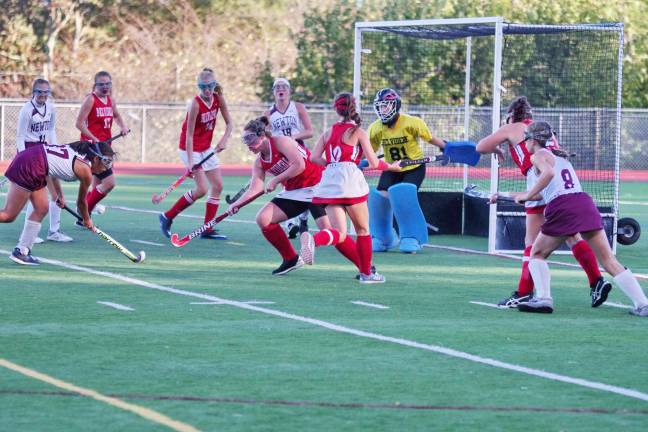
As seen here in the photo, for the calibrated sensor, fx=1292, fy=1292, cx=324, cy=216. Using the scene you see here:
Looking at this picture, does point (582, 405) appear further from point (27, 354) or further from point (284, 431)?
point (27, 354)

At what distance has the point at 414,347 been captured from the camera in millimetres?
8305

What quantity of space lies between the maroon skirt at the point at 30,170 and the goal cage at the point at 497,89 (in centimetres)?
488

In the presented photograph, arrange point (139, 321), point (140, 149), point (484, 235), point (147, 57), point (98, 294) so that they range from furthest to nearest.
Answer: point (147, 57)
point (140, 149)
point (484, 235)
point (98, 294)
point (139, 321)

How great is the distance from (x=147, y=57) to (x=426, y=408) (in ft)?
125

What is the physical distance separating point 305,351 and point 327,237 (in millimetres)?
3259

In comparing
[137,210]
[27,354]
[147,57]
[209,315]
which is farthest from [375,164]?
[147,57]

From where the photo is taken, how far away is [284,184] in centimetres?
1197

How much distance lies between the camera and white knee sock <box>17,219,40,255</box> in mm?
12406

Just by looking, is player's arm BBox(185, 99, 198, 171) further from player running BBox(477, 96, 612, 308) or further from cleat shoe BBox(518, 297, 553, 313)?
cleat shoe BBox(518, 297, 553, 313)

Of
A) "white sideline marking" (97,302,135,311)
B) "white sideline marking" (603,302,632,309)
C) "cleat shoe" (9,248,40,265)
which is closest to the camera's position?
"white sideline marking" (97,302,135,311)

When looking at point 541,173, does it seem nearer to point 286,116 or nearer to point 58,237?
point 286,116

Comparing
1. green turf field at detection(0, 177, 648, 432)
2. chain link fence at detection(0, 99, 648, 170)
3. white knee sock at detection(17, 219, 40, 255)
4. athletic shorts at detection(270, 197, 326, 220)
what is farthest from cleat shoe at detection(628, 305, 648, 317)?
chain link fence at detection(0, 99, 648, 170)

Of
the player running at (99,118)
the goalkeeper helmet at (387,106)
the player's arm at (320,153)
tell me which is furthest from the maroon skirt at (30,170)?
the goalkeeper helmet at (387,106)

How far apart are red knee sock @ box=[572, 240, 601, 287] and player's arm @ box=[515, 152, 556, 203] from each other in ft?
2.21
